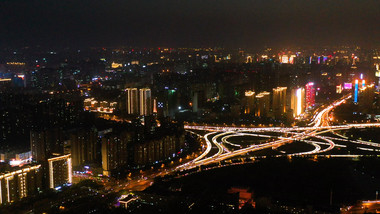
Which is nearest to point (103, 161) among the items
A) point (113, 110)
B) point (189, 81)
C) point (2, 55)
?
point (113, 110)

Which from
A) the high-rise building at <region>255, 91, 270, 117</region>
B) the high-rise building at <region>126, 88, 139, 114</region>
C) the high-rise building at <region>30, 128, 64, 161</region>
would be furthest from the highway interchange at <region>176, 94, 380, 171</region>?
the high-rise building at <region>30, 128, 64, 161</region>

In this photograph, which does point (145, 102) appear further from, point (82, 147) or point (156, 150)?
point (82, 147)

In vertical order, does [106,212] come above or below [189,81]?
below

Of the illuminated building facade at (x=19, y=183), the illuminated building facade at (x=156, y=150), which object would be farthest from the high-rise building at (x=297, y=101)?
the illuminated building facade at (x=19, y=183)

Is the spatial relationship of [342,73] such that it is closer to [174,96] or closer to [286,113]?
[286,113]

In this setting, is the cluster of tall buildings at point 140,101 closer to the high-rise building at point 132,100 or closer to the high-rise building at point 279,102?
the high-rise building at point 132,100

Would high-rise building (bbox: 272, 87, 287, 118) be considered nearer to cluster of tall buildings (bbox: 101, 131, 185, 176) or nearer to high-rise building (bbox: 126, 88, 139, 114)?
high-rise building (bbox: 126, 88, 139, 114)
